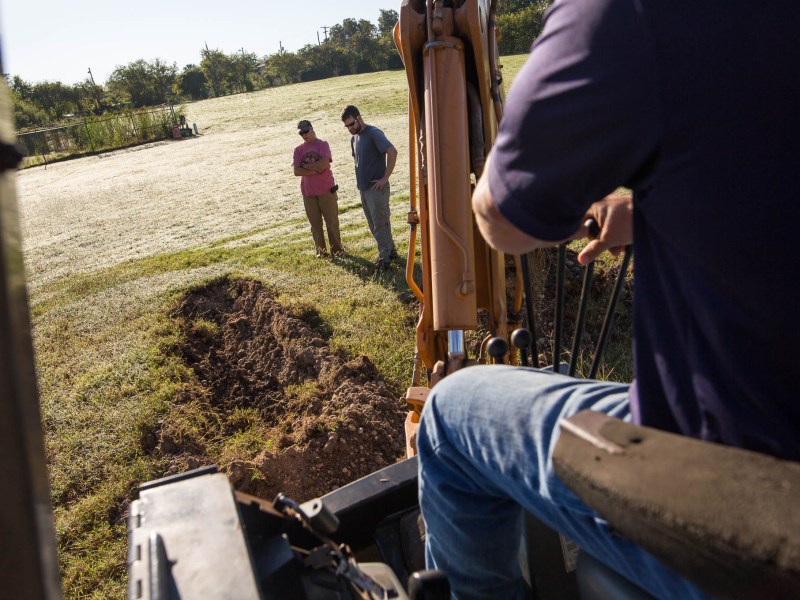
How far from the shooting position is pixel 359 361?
536 centimetres

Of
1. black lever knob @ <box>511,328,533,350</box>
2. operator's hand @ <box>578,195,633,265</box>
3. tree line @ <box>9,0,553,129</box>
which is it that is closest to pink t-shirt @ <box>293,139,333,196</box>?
black lever knob @ <box>511,328,533,350</box>

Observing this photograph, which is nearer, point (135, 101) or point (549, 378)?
point (549, 378)

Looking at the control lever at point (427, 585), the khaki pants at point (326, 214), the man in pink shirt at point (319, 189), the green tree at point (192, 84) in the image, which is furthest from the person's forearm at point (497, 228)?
the green tree at point (192, 84)

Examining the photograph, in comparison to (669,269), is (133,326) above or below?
below

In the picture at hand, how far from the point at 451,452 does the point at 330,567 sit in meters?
0.38

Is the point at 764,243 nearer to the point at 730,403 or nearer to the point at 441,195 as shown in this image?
the point at 730,403

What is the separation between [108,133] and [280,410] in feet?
114

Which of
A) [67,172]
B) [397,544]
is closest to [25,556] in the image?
[397,544]

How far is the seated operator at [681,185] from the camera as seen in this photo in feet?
3.35

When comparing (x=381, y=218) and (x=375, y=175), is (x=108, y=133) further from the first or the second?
(x=381, y=218)

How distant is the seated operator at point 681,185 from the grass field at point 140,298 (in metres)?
3.19

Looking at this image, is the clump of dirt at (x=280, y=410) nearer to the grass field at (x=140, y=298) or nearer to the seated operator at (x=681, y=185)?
the grass field at (x=140, y=298)

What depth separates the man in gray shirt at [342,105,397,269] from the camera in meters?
8.55

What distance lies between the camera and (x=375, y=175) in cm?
870
